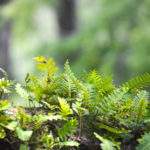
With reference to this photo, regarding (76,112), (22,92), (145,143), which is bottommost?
(145,143)

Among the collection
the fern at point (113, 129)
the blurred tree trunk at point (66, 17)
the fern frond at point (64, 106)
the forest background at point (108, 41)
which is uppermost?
the blurred tree trunk at point (66, 17)

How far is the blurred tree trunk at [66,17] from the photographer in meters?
12.2

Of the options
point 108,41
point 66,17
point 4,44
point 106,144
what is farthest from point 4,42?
point 106,144

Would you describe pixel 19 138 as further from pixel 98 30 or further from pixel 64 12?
pixel 64 12

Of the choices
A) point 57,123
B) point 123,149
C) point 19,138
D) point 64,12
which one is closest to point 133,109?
point 123,149

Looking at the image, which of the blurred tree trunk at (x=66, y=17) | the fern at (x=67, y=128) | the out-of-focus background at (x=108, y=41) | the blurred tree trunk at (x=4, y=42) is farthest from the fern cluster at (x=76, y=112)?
the blurred tree trunk at (x=66, y=17)

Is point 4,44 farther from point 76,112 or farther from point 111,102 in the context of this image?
point 111,102

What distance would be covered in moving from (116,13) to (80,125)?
744 cm

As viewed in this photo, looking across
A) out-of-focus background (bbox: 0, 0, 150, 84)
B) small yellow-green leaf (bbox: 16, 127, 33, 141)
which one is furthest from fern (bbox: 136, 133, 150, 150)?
out-of-focus background (bbox: 0, 0, 150, 84)

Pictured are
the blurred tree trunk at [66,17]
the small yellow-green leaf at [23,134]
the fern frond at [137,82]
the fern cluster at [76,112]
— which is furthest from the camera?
the blurred tree trunk at [66,17]

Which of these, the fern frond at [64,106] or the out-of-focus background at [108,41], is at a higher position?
the out-of-focus background at [108,41]

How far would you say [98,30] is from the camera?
855 centimetres

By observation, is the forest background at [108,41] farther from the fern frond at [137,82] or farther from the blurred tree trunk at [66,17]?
the fern frond at [137,82]

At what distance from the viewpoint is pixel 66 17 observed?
40.7ft
